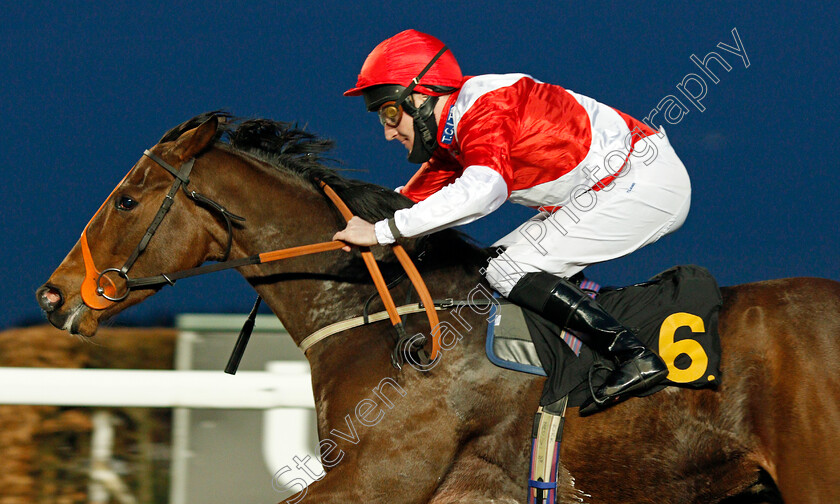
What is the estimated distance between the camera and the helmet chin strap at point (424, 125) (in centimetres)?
248

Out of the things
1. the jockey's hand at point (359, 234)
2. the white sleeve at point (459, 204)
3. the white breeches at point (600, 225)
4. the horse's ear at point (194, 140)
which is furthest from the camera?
the horse's ear at point (194, 140)

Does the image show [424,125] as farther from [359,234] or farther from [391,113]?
[359,234]

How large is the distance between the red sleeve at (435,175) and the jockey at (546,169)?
0.34 metres

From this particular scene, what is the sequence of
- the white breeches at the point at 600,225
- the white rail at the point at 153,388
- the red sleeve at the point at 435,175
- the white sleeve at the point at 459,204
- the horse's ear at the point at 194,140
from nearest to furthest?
the white sleeve at the point at 459,204 < the white breeches at the point at 600,225 < the horse's ear at the point at 194,140 < the red sleeve at the point at 435,175 < the white rail at the point at 153,388

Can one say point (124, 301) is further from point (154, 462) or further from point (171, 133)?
point (154, 462)

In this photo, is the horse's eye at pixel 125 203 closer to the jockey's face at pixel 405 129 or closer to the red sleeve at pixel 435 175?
the jockey's face at pixel 405 129

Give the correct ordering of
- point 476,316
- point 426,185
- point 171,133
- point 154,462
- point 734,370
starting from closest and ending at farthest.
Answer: point 734,370
point 476,316
point 171,133
point 426,185
point 154,462

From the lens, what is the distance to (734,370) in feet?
7.38

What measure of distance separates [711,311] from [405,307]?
3.18 feet

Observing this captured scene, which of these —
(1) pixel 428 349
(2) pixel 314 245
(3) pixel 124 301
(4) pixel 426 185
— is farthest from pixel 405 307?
(3) pixel 124 301

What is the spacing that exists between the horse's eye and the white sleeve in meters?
0.95

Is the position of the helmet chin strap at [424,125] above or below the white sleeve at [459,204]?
above

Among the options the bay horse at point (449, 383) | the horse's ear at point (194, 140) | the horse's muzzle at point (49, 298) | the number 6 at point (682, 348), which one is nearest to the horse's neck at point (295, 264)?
the bay horse at point (449, 383)

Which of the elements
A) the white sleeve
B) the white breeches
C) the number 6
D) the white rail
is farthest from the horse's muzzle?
the number 6
